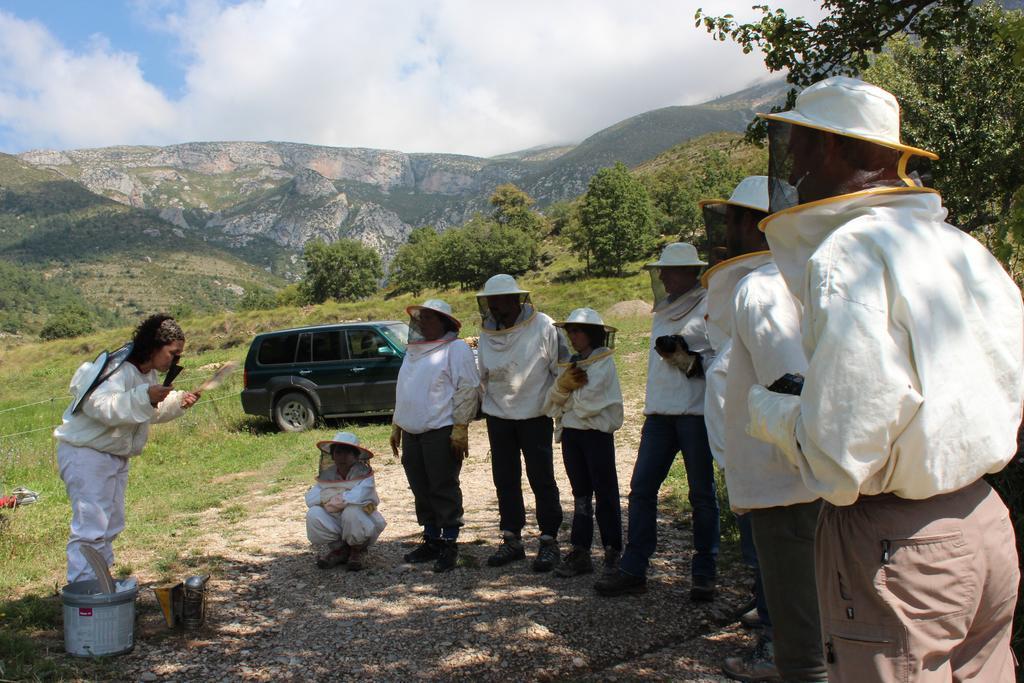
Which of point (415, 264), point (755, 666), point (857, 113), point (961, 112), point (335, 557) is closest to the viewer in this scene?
point (857, 113)

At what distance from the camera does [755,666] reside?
3.80 metres

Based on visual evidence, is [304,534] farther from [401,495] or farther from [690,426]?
[690,426]

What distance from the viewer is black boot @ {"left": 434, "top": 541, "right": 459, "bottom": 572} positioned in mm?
5695

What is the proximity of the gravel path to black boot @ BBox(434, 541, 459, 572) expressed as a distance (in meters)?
0.08

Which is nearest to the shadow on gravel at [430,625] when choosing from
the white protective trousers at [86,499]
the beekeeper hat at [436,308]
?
the white protective trousers at [86,499]

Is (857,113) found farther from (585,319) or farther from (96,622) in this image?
(96,622)

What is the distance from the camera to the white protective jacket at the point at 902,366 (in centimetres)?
169

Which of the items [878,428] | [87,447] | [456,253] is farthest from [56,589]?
[456,253]

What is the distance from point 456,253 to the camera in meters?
87.5

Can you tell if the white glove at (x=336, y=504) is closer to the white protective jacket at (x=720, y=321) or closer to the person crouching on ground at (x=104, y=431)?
the person crouching on ground at (x=104, y=431)

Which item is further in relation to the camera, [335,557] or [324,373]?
[324,373]

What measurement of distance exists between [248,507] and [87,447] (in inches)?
150

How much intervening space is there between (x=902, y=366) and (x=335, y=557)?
5.06 meters

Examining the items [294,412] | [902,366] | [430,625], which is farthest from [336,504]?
[294,412]
